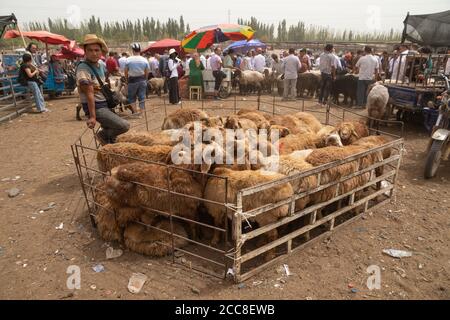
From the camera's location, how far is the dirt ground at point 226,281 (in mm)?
3812

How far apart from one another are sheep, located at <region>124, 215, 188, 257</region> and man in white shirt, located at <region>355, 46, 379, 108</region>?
11.8 m

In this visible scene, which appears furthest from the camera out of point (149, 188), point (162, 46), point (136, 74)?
point (162, 46)

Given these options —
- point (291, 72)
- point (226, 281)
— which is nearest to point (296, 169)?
point (226, 281)

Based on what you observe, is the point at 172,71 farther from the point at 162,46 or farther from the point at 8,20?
the point at 162,46

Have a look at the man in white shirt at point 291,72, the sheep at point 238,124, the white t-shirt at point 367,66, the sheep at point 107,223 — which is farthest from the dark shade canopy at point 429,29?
the sheep at point 107,223

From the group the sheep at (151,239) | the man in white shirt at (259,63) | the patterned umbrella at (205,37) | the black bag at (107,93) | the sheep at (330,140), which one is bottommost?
the sheep at (151,239)

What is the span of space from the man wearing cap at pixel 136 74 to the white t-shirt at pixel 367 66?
8824 mm

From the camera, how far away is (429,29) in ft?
42.1

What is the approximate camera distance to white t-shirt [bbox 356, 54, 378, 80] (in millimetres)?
12977

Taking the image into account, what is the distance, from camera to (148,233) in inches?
177

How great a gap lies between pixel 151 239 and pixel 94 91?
3.24 m

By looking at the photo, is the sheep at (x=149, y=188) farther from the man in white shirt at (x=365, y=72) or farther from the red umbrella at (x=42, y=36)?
the red umbrella at (x=42, y=36)
